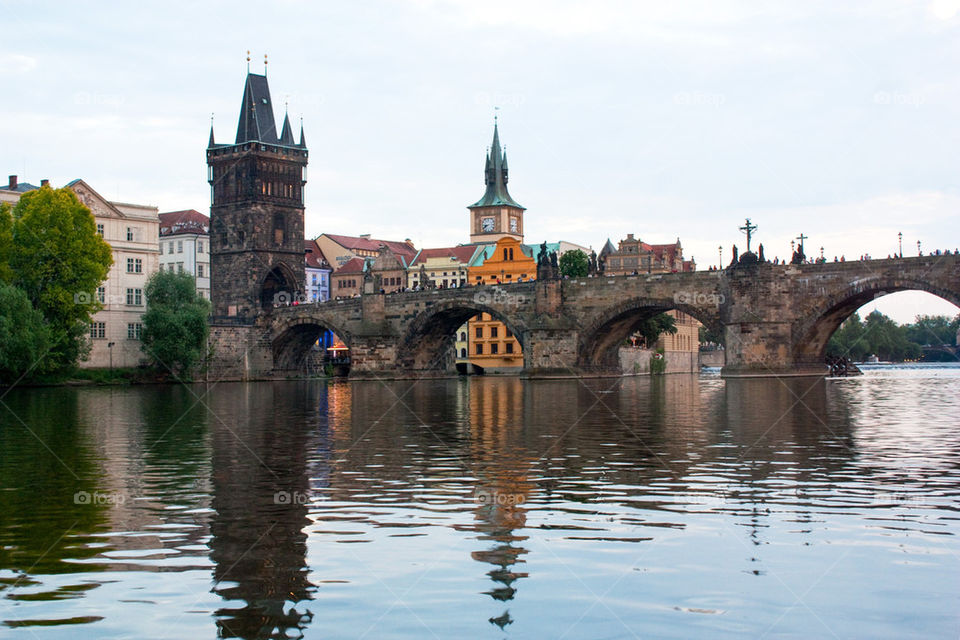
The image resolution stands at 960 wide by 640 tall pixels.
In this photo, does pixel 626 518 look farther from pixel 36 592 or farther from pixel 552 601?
pixel 36 592

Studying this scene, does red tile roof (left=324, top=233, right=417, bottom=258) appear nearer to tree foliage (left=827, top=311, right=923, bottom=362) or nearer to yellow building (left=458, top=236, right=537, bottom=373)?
yellow building (left=458, top=236, right=537, bottom=373)

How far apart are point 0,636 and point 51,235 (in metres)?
54.0

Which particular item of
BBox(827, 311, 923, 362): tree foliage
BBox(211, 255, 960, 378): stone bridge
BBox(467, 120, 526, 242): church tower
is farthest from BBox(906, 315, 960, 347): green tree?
BBox(211, 255, 960, 378): stone bridge

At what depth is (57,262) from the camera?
2296 inches

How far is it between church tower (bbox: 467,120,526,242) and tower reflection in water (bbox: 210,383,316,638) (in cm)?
11487

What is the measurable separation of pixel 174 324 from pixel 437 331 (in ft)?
64.7

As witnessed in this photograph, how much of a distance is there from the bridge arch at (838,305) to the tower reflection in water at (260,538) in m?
42.7

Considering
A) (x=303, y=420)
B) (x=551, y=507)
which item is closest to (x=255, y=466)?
(x=551, y=507)

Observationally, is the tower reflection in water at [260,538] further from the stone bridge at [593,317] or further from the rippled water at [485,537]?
the stone bridge at [593,317]

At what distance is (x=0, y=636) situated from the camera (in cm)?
760

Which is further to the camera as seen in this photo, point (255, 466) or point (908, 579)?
point (255, 466)

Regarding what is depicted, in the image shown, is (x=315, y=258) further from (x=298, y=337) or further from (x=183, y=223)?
(x=298, y=337)

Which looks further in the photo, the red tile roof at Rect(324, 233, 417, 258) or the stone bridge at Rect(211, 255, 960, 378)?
the red tile roof at Rect(324, 233, 417, 258)

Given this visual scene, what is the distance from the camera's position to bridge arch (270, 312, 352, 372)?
8312cm
